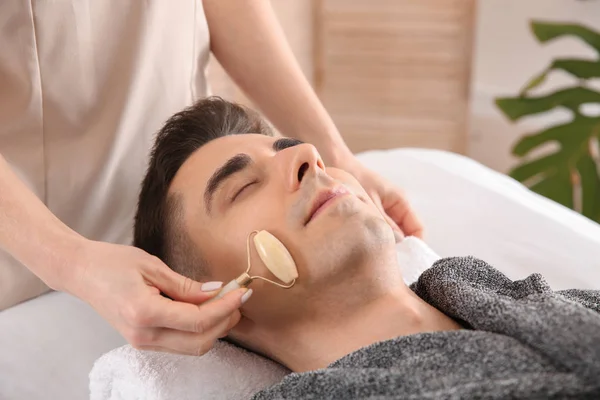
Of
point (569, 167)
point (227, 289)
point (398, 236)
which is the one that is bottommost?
point (569, 167)

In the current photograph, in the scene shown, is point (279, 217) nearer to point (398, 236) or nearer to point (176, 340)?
point (176, 340)

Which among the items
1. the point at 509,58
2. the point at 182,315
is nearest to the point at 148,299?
the point at 182,315

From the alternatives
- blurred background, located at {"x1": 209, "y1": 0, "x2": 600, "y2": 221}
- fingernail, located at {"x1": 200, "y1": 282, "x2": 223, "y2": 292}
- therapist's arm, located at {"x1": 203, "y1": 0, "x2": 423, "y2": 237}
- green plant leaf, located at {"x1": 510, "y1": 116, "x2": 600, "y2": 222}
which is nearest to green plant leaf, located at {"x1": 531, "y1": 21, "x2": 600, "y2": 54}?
green plant leaf, located at {"x1": 510, "y1": 116, "x2": 600, "y2": 222}

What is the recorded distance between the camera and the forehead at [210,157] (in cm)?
116

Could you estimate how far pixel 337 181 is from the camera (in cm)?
109

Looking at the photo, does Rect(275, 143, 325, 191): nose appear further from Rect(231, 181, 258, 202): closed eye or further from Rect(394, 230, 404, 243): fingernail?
Rect(394, 230, 404, 243): fingernail

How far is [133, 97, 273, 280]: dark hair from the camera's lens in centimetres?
116

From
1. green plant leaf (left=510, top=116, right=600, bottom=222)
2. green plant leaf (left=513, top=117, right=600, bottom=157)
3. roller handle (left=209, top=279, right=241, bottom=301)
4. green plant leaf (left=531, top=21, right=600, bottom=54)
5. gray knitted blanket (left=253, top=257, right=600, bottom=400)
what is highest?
green plant leaf (left=531, top=21, right=600, bottom=54)

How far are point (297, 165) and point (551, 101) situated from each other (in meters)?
1.59

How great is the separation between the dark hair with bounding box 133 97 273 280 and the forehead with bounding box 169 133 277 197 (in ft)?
0.08

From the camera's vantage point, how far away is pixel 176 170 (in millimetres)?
1239

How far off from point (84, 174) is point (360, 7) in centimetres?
201

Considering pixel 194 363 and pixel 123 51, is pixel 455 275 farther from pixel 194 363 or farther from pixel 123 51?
pixel 123 51

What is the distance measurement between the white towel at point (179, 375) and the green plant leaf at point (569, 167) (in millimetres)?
Result: 1501
